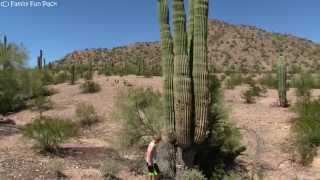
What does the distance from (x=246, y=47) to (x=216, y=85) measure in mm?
49904

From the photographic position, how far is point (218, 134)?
14047 millimetres

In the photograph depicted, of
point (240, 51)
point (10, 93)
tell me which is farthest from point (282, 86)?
point (240, 51)

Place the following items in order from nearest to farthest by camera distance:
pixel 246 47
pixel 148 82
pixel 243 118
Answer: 1. pixel 243 118
2. pixel 148 82
3. pixel 246 47

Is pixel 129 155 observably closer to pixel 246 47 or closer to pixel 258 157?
pixel 258 157

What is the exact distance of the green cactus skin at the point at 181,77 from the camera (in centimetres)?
1237

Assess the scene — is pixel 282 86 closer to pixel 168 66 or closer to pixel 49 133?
pixel 168 66

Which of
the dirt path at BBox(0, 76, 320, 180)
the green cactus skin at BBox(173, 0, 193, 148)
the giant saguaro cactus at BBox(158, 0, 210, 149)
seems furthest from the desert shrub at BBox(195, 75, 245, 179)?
the green cactus skin at BBox(173, 0, 193, 148)

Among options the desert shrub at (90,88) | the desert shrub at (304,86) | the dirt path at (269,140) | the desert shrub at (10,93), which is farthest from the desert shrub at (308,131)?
the desert shrub at (10,93)

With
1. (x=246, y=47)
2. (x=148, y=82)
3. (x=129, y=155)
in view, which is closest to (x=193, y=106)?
(x=129, y=155)

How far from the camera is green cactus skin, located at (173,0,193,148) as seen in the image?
12367 millimetres

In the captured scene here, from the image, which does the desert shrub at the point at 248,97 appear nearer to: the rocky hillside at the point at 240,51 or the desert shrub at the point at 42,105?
the desert shrub at the point at 42,105

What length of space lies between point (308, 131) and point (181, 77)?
5.71 m

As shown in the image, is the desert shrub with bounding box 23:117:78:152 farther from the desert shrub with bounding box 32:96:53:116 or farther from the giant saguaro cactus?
the desert shrub with bounding box 32:96:53:116

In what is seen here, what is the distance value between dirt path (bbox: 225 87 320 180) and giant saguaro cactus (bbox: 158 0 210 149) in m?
2.33
